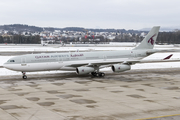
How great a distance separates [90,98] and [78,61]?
14.2m

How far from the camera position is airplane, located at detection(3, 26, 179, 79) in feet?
115

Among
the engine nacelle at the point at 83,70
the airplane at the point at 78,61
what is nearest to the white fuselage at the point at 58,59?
the airplane at the point at 78,61

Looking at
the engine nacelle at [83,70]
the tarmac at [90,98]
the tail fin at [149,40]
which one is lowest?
the tarmac at [90,98]

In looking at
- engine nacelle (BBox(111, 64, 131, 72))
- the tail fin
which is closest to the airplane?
engine nacelle (BBox(111, 64, 131, 72))

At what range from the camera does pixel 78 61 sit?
3819 centimetres

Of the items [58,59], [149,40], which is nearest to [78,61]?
[58,59]

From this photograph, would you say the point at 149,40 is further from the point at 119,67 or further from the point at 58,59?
the point at 58,59

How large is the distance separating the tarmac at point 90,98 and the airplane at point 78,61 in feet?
4.86

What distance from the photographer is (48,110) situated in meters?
20.4

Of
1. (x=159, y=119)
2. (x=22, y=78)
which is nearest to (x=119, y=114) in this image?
(x=159, y=119)

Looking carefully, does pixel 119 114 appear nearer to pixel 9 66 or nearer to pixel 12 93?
pixel 12 93

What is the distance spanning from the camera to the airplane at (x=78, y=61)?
115 feet

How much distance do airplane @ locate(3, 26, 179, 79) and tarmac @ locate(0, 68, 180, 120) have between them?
1.48 m

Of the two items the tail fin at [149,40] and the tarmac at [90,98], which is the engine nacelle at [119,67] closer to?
the tarmac at [90,98]
